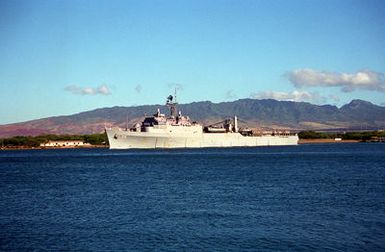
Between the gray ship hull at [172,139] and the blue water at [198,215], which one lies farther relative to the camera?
the gray ship hull at [172,139]

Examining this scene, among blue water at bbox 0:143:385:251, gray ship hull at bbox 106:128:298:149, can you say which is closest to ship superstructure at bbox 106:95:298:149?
gray ship hull at bbox 106:128:298:149

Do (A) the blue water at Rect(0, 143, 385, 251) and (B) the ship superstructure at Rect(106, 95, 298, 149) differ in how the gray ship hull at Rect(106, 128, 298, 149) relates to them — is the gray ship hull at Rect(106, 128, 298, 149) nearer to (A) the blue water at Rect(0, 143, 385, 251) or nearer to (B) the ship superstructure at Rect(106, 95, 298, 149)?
(B) the ship superstructure at Rect(106, 95, 298, 149)

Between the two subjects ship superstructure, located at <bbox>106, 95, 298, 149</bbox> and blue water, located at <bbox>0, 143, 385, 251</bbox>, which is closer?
blue water, located at <bbox>0, 143, 385, 251</bbox>

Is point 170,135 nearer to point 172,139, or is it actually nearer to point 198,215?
point 172,139

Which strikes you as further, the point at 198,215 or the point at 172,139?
the point at 172,139

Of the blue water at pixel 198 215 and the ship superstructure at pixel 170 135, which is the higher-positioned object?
the ship superstructure at pixel 170 135

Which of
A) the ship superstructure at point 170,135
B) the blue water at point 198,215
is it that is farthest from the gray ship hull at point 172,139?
the blue water at point 198,215

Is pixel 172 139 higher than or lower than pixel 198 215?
higher

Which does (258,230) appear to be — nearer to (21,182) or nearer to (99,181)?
(99,181)

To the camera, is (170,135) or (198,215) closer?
(198,215)

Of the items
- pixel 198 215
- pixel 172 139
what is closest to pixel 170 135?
pixel 172 139

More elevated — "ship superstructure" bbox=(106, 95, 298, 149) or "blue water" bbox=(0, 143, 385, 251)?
"ship superstructure" bbox=(106, 95, 298, 149)

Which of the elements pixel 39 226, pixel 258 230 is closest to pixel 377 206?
pixel 258 230

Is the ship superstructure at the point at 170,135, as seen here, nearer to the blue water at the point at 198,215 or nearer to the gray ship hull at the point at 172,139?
the gray ship hull at the point at 172,139
